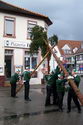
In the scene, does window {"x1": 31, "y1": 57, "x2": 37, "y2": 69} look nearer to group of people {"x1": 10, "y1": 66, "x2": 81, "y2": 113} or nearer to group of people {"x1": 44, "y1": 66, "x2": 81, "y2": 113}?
group of people {"x1": 10, "y1": 66, "x2": 81, "y2": 113}

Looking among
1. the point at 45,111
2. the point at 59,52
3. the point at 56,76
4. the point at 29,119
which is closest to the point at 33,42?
the point at 56,76

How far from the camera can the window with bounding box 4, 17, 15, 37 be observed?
2480cm

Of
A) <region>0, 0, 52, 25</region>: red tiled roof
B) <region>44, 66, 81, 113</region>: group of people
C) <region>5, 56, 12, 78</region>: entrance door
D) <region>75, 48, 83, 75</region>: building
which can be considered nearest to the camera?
<region>44, 66, 81, 113</region>: group of people

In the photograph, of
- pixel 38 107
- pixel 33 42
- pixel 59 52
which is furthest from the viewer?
pixel 59 52

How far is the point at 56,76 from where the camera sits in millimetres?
12633

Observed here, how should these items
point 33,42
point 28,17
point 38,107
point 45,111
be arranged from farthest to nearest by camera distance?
point 28,17, point 33,42, point 38,107, point 45,111

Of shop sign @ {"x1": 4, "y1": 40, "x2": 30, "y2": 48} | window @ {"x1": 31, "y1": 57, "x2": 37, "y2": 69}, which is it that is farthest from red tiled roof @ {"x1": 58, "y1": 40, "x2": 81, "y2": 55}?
shop sign @ {"x1": 4, "y1": 40, "x2": 30, "y2": 48}

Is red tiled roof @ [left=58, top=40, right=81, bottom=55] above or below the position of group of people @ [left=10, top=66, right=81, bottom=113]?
above

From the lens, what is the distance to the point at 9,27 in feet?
82.4

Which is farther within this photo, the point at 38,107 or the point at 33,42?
the point at 33,42

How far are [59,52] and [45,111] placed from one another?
2346 inches

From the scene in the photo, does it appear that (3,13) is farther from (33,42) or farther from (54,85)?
(54,85)

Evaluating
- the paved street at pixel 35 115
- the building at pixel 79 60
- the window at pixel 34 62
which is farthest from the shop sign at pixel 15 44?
the building at pixel 79 60

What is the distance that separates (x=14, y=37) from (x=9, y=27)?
1053 mm
